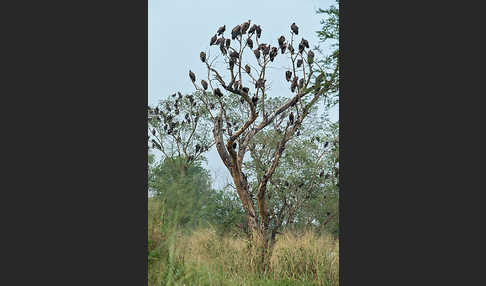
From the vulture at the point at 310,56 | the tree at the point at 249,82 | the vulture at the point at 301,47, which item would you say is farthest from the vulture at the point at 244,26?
the vulture at the point at 310,56

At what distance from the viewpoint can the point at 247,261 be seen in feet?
17.2

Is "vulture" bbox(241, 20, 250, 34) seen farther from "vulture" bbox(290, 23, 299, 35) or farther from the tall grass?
the tall grass

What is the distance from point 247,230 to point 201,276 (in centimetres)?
232

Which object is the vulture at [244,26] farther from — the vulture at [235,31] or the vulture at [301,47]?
the vulture at [301,47]

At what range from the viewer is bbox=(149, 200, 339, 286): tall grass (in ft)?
12.0

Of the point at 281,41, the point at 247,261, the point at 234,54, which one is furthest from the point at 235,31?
the point at 247,261

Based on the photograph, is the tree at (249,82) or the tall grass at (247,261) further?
the tree at (249,82)

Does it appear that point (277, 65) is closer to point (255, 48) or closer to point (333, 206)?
point (255, 48)

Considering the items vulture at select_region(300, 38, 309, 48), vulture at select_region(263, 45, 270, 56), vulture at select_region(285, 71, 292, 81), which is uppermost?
vulture at select_region(300, 38, 309, 48)

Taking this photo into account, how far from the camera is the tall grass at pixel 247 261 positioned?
3666 mm

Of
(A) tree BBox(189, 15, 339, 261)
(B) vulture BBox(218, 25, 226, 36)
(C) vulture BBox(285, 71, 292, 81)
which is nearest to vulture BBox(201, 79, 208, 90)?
(A) tree BBox(189, 15, 339, 261)
